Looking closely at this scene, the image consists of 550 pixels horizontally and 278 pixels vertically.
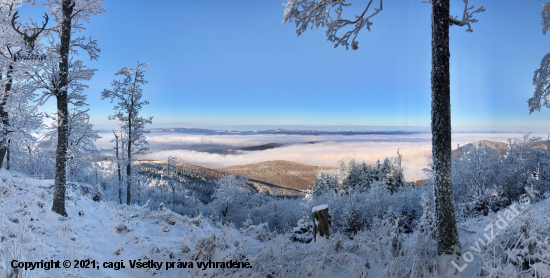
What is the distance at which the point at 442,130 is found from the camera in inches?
184

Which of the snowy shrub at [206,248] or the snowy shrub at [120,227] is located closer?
the snowy shrub at [206,248]

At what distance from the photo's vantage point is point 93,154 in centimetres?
1936

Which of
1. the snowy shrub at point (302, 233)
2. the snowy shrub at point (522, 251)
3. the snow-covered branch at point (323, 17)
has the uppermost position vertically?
the snow-covered branch at point (323, 17)

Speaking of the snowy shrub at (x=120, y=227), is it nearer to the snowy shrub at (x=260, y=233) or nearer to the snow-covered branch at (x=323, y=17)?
the snowy shrub at (x=260, y=233)

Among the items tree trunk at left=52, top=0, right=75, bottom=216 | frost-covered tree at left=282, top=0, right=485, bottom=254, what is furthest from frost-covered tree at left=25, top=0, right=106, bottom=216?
frost-covered tree at left=282, top=0, right=485, bottom=254

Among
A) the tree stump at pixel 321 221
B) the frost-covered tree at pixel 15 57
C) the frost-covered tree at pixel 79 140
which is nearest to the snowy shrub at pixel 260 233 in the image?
→ the tree stump at pixel 321 221

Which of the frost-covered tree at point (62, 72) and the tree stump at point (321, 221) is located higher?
the frost-covered tree at point (62, 72)

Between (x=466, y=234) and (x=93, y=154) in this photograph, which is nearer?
(x=466, y=234)

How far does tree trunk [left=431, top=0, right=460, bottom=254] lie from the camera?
15.3 ft

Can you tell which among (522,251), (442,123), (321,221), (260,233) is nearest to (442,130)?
(442,123)

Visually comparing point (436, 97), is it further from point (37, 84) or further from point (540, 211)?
point (37, 84)

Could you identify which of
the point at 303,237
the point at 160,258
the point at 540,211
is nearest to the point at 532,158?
the point at 540,211

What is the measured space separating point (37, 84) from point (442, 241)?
39.9 ft

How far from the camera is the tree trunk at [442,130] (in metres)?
4.67
